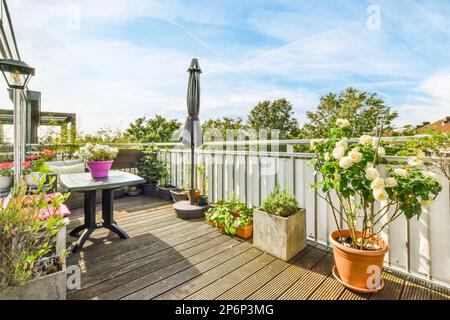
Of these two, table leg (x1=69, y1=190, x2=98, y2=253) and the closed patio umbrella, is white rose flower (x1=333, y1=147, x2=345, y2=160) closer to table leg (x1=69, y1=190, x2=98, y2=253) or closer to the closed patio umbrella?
the closed patio umbrella

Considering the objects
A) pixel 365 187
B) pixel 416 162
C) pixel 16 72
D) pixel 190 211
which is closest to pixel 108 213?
pixel 190 211

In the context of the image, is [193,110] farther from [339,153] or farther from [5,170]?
[5,170]

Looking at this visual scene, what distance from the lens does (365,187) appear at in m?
1.46

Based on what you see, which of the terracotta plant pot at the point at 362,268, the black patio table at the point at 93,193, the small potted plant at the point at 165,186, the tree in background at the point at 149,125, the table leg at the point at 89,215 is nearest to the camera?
the terracotta plant pot at the point at 362,268

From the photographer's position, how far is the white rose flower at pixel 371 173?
54.3 inches

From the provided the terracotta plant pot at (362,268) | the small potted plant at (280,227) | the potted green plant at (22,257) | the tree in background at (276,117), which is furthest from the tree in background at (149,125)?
the terracotta plant pot at (362,268)

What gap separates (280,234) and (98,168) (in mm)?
1976

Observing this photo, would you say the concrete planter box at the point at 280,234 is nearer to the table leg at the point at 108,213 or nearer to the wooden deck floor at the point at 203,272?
the wooden deck floor at the point at 203,272

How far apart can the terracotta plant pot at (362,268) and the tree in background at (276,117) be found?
57.6 feet

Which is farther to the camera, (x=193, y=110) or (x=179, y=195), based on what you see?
(x=179, y=195)

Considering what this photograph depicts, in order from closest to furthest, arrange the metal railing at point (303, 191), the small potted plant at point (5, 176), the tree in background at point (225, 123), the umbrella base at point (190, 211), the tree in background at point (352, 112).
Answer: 1. the metal railing at point (303, 191)
2. the small potted plant at point (5, 176)
3. the umbrella base at point (190, 211)
4. the tree in background at point (352, 112)
5. the tree in background at point (225, 123)

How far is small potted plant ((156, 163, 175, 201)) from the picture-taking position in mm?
A: 4141
